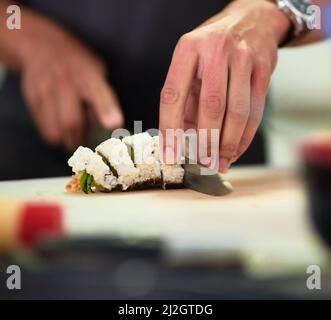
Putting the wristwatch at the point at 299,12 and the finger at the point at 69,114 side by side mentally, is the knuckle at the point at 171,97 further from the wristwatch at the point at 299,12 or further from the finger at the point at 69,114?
the wristwatch at the point at 299,12

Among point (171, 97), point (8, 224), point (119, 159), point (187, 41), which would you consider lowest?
point (8, 224)

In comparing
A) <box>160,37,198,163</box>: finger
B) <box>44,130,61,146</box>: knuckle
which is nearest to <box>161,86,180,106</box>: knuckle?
<box>160,37,198,163</box>: finger

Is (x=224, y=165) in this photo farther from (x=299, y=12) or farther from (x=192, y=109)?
(x=299, y=12)

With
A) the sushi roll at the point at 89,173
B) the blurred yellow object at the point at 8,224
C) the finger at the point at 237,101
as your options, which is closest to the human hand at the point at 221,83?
the finger at the point at 237,101

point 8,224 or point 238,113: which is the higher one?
point 238,113

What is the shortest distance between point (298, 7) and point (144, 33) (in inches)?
11.8

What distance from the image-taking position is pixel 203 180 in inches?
44.4

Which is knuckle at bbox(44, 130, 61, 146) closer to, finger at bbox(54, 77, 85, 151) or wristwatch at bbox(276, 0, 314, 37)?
finger at bbox(54, 77, 85, 151)

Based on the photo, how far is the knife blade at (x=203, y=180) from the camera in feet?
3.69

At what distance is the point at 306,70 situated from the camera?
120cm

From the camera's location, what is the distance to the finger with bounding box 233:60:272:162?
3.72 ft

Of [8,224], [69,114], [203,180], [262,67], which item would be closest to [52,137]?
[69,114]

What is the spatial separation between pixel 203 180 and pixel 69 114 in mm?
285
